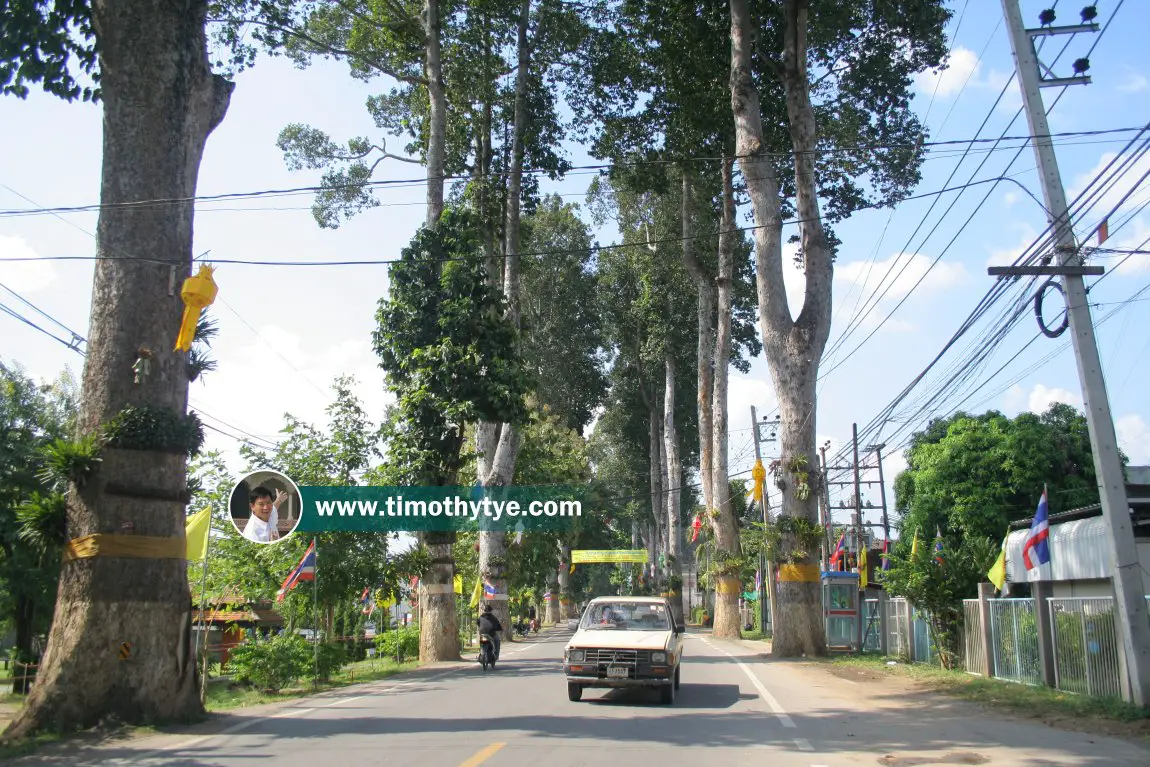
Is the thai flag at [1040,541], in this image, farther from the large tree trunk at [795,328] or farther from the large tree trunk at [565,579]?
the large tree trunk at [565,579]

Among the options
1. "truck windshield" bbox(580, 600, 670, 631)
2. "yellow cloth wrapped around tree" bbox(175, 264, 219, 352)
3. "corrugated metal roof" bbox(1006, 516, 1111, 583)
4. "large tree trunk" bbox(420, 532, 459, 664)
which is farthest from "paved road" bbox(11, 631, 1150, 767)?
"large tree trunk" bbox(420, 532, 459, 664)

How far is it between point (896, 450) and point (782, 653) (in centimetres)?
1628

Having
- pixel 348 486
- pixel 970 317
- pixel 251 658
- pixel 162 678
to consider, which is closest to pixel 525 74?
pixel 348 486

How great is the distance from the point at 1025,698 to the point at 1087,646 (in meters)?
1.15

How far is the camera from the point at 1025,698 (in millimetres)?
13273

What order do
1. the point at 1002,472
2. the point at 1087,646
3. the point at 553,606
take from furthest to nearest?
the point at 553,606 < the point at 1002,472 < the point at 1087,646

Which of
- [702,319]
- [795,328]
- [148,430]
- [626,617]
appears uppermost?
[702,319]

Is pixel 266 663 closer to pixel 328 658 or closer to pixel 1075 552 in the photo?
pixel 328 658

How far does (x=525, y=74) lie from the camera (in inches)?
1137

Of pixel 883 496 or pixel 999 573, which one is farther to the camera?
pixel 883 496

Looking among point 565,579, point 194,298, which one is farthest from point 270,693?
point 565,579

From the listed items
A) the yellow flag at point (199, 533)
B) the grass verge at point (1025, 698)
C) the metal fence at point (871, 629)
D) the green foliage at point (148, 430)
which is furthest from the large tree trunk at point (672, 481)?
the green foliage at point (148, 430)

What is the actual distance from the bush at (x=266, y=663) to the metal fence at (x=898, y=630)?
13339 mm

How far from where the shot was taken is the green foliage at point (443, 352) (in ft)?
69.7
